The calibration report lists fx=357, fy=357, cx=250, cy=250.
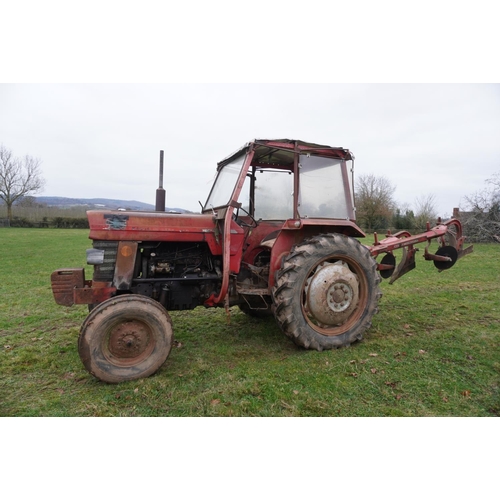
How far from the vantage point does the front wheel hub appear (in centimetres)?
395

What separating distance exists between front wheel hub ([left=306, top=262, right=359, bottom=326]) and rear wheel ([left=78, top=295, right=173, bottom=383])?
160 cm

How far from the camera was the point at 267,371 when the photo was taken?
3.46 metres

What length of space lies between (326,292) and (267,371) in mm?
1101

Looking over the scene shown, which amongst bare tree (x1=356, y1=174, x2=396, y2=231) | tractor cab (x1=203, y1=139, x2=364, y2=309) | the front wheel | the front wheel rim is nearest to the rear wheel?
the front wheel rim

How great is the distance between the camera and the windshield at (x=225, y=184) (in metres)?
4.22

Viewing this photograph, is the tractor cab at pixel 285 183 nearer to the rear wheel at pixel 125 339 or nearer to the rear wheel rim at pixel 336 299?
the rear wheel rim at pixel 336 299

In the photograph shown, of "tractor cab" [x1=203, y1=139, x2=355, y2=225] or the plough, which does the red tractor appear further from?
the plough

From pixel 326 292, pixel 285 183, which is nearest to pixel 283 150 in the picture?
pixel 285 183

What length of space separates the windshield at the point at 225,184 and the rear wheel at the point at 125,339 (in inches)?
63.2

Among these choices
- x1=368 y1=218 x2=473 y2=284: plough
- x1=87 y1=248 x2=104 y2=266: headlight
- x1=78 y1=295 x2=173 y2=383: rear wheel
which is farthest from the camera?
x1=368 y1=218 x2=473 y2=284: plough

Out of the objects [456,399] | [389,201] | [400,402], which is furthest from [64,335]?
[389,201]

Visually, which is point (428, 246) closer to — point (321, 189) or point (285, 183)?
point (321, 189)

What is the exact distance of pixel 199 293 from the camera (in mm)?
4051

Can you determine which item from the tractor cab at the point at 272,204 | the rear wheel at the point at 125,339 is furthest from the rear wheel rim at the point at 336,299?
the rear wheel at the point at 125,339
